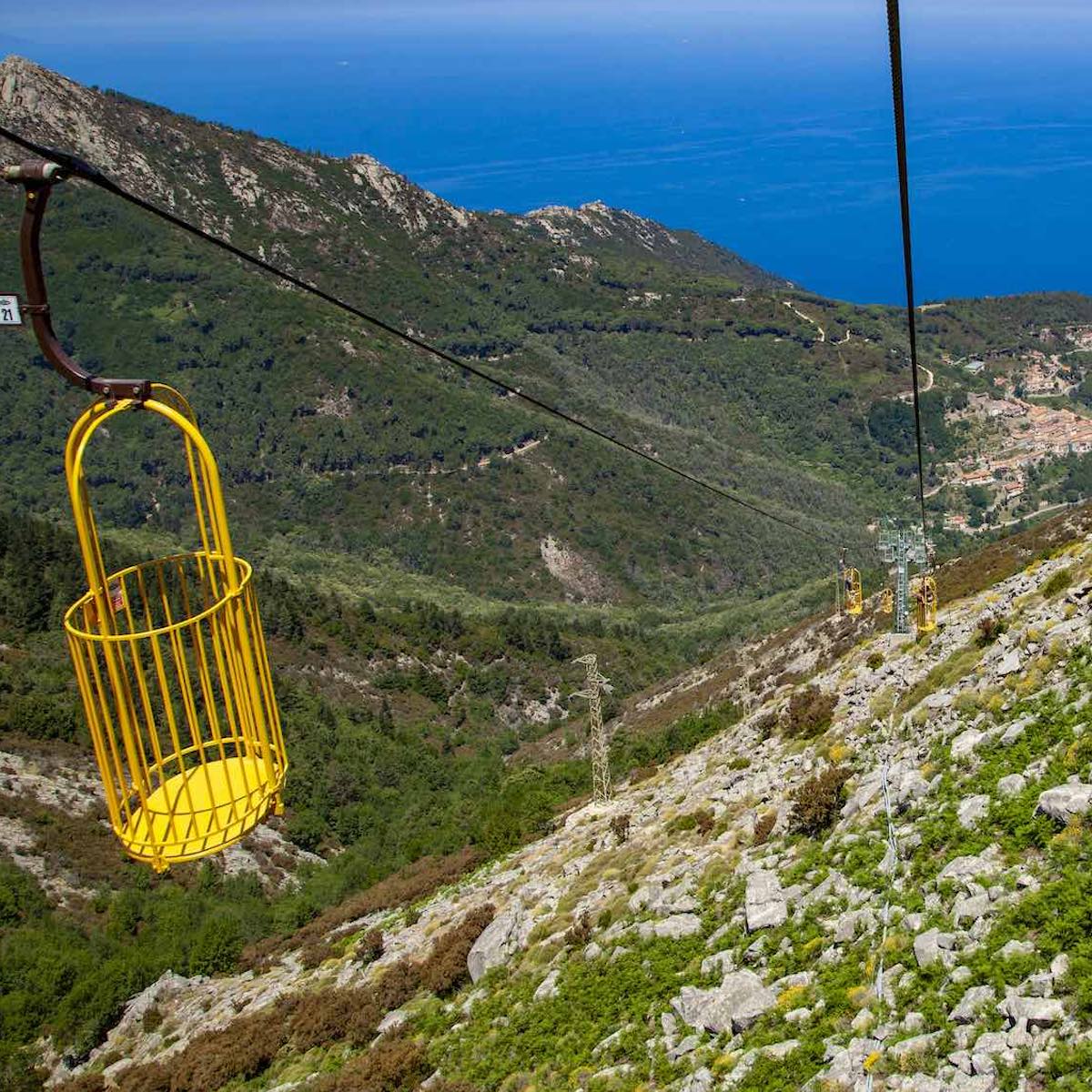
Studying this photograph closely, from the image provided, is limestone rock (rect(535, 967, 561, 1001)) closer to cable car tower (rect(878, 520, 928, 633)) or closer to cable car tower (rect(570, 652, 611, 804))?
cable car tower (rect(570, 652, 611, 804))

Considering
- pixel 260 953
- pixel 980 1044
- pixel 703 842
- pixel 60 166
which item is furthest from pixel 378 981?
pixel 60 166

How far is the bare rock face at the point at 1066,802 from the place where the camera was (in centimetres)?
883

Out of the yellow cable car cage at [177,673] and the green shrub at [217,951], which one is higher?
the yellow cable car cage at [177,673]

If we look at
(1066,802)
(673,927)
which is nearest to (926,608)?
(673,927)

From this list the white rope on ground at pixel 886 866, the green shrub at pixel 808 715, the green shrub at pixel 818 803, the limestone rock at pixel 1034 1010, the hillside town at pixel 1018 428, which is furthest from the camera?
the hillside town at pixel 1018 428

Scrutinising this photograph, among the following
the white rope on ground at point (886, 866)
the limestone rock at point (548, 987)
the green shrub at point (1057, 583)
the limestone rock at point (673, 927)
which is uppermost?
the green shrub at point (1057, 583)

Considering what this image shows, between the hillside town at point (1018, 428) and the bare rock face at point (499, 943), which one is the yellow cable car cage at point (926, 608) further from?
the hillside town at point (1018, 428)

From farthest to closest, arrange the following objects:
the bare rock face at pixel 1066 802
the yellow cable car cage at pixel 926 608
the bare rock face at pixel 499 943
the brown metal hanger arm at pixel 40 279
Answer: the yellow cable car cage at pixel 926 608 < the bare rock face at pixel 499 943 < the bare rock face at pixel 1066 802 < the brown metal hanger arm at pixel 40 279

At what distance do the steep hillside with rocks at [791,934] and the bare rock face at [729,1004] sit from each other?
0.03 metres

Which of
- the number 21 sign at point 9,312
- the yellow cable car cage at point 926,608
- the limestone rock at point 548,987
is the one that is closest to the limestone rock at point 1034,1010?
the limestone rock at point 548,987

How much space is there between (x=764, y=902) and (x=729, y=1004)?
1856mm

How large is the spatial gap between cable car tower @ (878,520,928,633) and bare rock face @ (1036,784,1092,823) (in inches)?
588

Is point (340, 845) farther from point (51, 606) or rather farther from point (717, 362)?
point (717, 362)

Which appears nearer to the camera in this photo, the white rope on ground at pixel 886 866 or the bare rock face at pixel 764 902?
the white rope on ground at pixel 886 866
